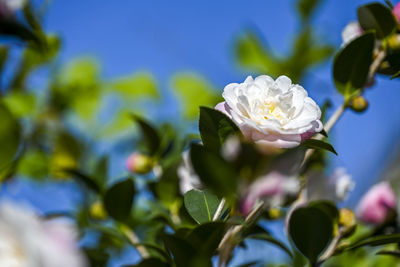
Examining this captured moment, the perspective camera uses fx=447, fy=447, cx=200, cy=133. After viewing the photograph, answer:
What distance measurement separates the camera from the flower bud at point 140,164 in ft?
2.64

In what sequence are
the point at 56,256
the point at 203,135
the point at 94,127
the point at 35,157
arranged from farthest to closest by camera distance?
the point at 94,127 < the point at 35,157 < the point at 203,135 < the point at 56,256

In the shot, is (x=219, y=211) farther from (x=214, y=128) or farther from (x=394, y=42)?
(x=394, y=42)

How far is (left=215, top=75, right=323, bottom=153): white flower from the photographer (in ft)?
1.44

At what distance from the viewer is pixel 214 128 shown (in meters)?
0.44

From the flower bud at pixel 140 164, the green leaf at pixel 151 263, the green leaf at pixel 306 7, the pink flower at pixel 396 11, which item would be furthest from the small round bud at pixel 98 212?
the green leaf at pixel 306 7

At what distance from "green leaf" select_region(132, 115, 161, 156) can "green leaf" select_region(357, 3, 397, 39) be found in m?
0.37

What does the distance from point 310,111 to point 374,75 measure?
23 cm

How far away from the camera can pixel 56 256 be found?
34 cm

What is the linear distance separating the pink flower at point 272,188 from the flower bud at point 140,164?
1.46 ft

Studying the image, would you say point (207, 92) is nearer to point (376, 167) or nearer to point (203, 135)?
point (376, 167)

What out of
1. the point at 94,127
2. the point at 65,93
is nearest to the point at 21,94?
the point at 65,93

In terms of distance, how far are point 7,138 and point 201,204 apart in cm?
31

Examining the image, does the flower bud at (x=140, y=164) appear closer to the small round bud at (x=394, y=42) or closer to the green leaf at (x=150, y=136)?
the green leaf at (x=150, y=136)

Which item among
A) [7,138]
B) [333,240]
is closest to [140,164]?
[7,138]
